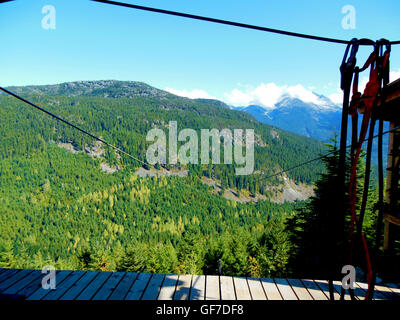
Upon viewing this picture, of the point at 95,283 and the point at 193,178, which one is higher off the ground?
the point at 95,283

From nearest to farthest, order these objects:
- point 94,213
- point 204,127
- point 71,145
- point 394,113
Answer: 1. point 394,113
2. point 94,213
3. point 71,145
4. point 204,127

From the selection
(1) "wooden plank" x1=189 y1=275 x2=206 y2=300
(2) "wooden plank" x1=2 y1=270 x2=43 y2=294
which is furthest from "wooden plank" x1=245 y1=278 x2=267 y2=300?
(2) "wooden plank" x1=2 y1=270 x2=43 y2=294

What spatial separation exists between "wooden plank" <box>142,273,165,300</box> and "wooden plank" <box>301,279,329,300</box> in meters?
1.67

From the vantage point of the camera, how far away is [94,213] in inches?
3401

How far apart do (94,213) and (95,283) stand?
9151 cm

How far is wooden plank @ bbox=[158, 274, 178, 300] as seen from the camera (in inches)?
105

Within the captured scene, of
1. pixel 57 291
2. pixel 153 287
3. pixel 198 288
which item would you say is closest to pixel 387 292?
pixel 198 288

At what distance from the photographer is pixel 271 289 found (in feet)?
9.54

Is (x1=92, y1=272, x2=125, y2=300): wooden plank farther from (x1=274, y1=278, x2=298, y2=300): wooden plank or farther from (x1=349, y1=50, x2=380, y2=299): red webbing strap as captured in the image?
(x1=349, y1=50, x2=380, y2=299): red webbing strap

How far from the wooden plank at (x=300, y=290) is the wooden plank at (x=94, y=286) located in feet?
7.10

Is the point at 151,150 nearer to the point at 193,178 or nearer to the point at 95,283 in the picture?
the point at 193,178

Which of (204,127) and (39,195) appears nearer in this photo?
(39,195)
